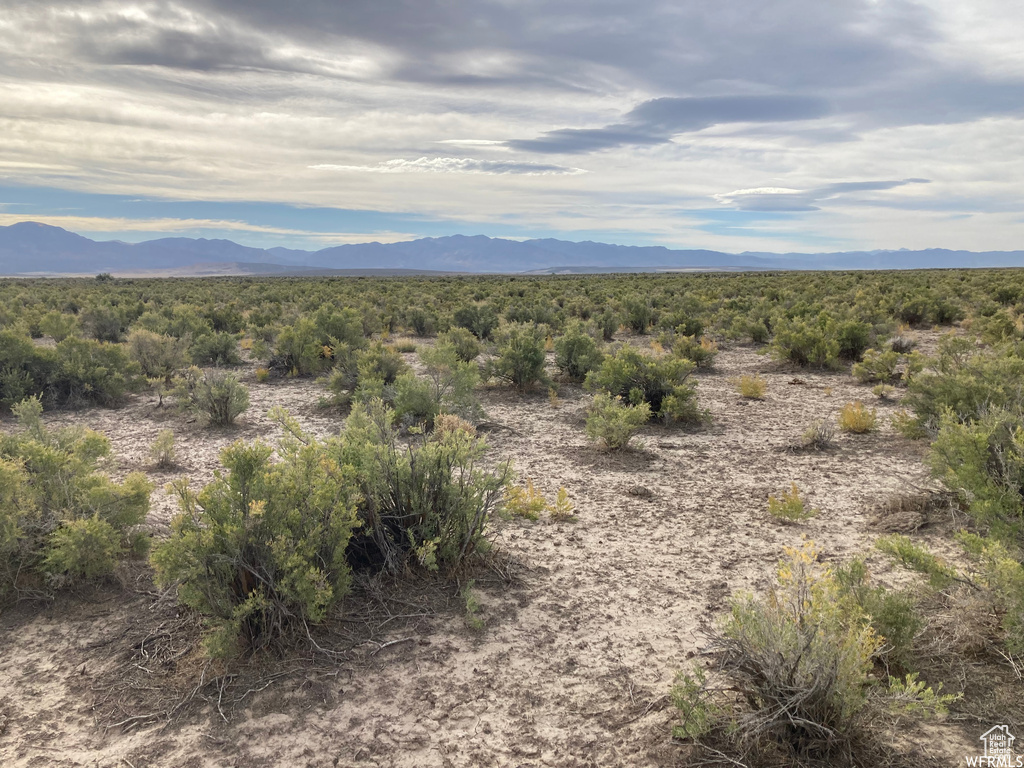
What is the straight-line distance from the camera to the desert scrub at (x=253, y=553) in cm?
390

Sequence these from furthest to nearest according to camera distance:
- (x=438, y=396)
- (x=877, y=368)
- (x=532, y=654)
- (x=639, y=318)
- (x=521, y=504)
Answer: (x=639, y=318) → (x=877, y=368) → (x=438, y=396) → (x=521, y=504) → (x=532, y=654)

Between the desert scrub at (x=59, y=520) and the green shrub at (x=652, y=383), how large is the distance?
23.7ft

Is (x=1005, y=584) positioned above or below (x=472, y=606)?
above

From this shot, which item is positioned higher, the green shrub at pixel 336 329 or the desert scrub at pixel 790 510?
the green shrub at pixel 336 329

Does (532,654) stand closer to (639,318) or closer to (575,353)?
(575,353)

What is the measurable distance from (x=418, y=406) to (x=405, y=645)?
589cm

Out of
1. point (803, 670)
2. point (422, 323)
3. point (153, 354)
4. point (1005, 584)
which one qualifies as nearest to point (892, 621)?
point (1005, 584)

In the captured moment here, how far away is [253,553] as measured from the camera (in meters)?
4.02

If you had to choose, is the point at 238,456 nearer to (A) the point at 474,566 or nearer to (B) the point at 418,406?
(A) the point at 474,566

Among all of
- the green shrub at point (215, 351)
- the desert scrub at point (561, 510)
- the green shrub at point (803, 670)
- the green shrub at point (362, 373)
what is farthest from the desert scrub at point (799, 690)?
the green shrub at point (215, 351)

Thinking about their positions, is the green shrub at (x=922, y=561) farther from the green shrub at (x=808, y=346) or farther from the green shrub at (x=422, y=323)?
the green shrub at (x=422, y=323)

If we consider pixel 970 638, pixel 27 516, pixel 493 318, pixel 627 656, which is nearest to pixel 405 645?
pixel 627 656

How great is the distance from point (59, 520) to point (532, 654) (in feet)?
12.4

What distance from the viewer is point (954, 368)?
8383mm
